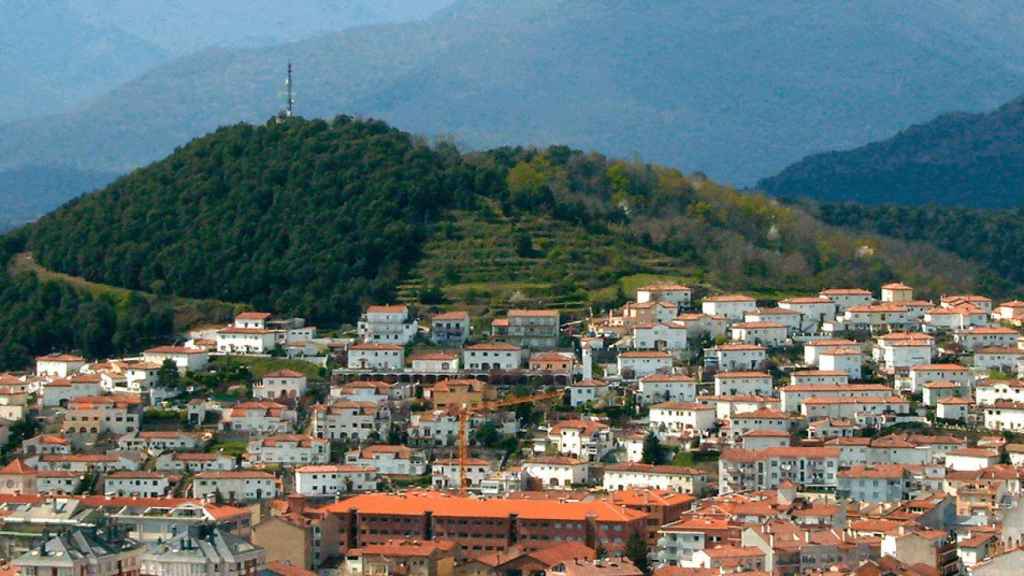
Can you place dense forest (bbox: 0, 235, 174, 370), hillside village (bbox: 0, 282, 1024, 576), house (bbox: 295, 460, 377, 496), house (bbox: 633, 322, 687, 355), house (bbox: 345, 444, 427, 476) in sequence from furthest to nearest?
dense forest (bbox: 0, 235, 174, 370)
house (bbox: 633, 322, 687, 355)
house (bbox: 345, 444, 427, 476)
house (bbox: 295, 460, 377, 496)
hillside village (bbox: 0, 282, 1024, 576)

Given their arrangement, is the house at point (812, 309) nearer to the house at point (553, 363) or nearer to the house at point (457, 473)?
the house at point (553, 363)

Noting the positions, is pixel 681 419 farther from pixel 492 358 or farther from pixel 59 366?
pixel 59 366

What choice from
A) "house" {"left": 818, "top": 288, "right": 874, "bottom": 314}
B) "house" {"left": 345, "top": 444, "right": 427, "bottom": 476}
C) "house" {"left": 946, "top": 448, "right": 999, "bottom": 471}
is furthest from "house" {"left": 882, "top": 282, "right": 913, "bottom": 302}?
"house" {"left": 345, "top": 444, "right": 427, "bottom": 476}

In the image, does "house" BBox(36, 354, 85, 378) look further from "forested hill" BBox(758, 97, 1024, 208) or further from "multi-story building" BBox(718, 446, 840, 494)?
"forested hill" BBox(758, 97, 1024, 208)

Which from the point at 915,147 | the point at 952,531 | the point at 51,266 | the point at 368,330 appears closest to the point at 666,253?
the point at 368,330

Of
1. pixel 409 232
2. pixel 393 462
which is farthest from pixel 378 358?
pixel 409 232

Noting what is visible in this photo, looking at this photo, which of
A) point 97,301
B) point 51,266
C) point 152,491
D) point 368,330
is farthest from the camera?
point 51,266

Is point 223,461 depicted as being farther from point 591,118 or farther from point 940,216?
point 591,118
